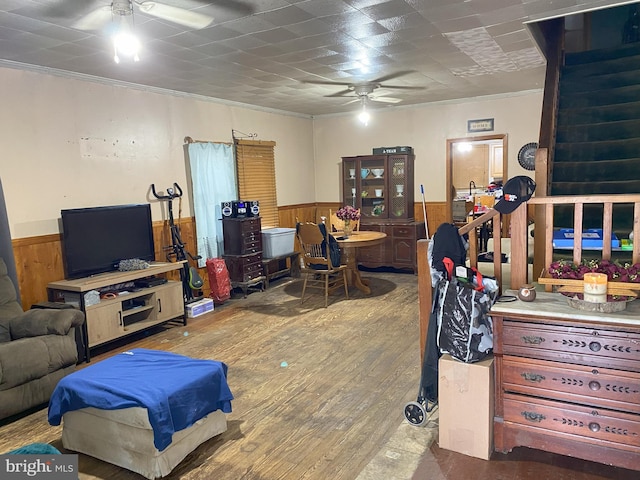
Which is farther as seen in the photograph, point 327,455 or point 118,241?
point 118,241

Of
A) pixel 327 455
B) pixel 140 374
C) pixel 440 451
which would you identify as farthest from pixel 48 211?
pixel 440 451

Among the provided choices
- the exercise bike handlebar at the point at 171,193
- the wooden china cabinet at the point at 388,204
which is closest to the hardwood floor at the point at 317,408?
the exercise bike handlebar at the point at 171,193

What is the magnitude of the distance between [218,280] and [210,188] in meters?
1.22

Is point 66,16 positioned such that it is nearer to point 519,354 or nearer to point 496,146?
point 519,354

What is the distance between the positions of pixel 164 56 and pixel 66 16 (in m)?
1.06

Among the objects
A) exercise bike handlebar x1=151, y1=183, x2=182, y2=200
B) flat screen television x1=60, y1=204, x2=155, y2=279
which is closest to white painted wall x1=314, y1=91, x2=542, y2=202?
exercise bike handlebar x1=151, y1=183, x2=182, y2=200

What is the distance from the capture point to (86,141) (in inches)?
181

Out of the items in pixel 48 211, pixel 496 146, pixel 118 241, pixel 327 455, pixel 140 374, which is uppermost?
pixel 496 146

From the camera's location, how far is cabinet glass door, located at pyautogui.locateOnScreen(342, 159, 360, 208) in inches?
297

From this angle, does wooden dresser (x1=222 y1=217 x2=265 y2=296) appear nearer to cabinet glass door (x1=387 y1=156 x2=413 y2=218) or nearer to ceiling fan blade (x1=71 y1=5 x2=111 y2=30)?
cabinet glass door (x1=387 y1=156 x2=413 y2=218)

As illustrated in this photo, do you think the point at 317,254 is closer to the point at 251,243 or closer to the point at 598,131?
the point at 251,243

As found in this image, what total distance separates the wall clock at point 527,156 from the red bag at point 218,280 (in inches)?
170

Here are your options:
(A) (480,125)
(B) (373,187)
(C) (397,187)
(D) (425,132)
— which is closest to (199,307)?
(B) (373,187)

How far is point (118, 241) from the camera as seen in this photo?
469 cm
